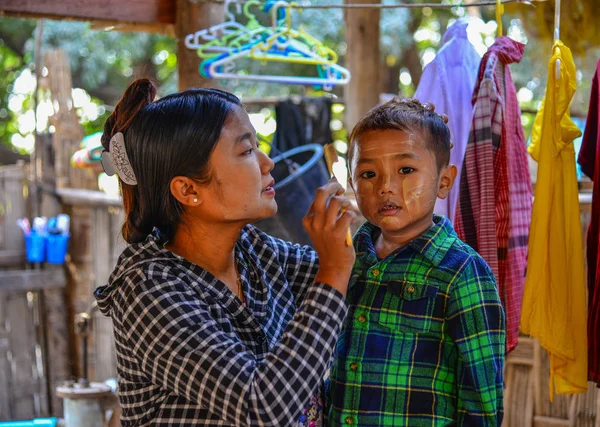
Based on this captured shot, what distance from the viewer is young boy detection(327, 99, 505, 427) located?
65.0 inches

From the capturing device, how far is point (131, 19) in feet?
11.8

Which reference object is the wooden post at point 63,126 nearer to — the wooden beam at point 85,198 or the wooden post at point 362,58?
the wooden beam at point 85,198

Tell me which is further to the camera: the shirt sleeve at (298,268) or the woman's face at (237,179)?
the shirt sleeve at (298,268)

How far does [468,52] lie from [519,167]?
A: 53cm

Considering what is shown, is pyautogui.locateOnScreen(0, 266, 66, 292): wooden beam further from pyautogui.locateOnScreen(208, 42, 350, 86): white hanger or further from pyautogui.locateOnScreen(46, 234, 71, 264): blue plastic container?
pyautogui.locateOnScreen(208, 42, 350, 86): white hanger

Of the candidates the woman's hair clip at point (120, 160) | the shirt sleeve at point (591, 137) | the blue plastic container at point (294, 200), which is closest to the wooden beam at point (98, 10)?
the blue plastic container at point (294, 200)

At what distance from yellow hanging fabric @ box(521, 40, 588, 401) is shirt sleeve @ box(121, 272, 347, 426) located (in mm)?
1037

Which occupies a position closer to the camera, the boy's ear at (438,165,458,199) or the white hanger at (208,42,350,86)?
the boy's ear at (438,165,458,199)

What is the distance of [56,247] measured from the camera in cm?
495

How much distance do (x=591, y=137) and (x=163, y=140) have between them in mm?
1395

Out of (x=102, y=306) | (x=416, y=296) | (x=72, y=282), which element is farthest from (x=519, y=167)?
(x=72, y=282)

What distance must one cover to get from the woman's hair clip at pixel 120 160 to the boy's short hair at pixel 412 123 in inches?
22.4

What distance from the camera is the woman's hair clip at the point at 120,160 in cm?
162

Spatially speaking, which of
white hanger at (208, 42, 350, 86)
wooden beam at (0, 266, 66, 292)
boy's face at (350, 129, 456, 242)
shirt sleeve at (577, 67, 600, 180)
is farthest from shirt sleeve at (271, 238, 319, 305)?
wooden beam at (0, 266, 66, 292)
